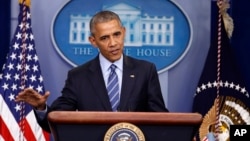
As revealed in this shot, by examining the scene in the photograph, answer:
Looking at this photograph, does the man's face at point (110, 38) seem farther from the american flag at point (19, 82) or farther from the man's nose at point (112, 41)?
the american flag at point (19, 82)

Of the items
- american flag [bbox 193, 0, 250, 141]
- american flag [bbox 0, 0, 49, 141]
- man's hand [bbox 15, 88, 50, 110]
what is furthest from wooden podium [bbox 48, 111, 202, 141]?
american flag [bbox 193, 0, 250, 141]

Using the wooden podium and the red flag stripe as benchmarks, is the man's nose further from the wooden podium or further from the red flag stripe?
the red flag stripe

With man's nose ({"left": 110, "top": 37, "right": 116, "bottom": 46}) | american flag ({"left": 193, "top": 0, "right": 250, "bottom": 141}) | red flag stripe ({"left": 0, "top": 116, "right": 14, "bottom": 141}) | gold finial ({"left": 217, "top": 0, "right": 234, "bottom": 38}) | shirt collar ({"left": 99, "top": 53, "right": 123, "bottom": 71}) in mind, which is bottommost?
red flag stripe ({"left": 0, "top": 116, "right": 14, "bottom": 141})

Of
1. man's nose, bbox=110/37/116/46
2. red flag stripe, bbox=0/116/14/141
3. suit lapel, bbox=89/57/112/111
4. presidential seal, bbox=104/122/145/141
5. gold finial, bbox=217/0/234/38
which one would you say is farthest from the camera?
gold finial, bbox=217/0/234/38

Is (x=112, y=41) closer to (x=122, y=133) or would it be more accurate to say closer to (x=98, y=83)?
(x=98, y=83)

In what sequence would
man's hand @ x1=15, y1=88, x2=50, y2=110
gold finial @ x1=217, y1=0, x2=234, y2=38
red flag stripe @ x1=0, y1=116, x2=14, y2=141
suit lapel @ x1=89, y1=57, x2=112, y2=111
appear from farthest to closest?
gold finial @ x1=217, y1=0, x2=234, y2=38 < red flag stripe @ x1=0, y1=116, x2=14, y2=141 < suit lapel @ x1=89, y1=57, x2=112, y2=111 < man's hand @ x1=15, y1=88, x2=50, y2=110

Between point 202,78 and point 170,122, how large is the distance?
7.67 ft

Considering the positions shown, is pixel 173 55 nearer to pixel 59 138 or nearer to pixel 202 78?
pixel 202 78

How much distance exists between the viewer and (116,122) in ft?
6.22

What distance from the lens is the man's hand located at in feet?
7.27

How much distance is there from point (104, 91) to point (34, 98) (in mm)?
297

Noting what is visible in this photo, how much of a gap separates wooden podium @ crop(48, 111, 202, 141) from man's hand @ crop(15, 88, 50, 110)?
318 mm

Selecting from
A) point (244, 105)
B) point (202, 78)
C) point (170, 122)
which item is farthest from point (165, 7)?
point (170, 122)

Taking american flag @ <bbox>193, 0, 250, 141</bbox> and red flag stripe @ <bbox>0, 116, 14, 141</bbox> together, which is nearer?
red flag stripe @ <bbox>0, 116, 14, 141</bbox>
